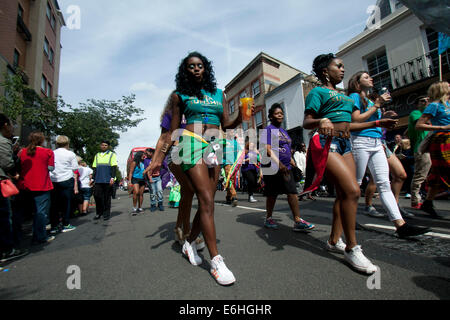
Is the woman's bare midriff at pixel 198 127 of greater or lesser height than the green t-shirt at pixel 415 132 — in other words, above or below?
below

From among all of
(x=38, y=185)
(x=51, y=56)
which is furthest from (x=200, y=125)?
(x=51, y=56)

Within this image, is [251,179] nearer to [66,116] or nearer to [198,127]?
[198,127]

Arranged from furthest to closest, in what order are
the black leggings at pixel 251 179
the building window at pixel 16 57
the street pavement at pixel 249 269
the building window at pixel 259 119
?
the building window at pixel 259 119
the building window at pixel 16 57
the black leggings at pixel 251 179
the street pavement at pixel 249 269

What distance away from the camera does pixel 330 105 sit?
89.8 inches

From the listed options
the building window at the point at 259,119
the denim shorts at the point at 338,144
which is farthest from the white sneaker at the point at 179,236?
the building window at the point at 259,119

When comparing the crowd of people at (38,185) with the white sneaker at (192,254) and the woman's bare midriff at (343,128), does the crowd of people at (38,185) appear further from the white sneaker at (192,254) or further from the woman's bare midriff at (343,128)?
the woman's bare midriff at (343,128)

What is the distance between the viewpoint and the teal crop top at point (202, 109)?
231 centimetres

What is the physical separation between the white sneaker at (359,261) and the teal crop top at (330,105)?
1.22 m

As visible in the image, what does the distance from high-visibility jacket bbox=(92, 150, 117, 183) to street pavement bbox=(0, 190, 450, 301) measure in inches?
96.2

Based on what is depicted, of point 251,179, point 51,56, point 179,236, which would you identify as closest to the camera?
point 179,236

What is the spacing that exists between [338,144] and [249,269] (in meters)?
1.48
